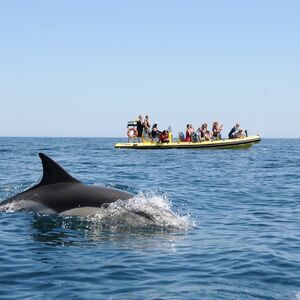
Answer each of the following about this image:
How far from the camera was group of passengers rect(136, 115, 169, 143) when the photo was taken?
142ft

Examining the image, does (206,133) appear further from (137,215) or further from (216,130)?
(137,215)

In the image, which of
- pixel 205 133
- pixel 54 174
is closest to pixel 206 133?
pixel 205 133

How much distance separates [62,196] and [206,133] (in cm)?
3376

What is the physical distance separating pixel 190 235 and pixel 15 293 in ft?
13.9

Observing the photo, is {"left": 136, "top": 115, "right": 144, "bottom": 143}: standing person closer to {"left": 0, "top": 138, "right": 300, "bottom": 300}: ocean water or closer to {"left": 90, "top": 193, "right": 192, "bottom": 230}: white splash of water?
{"left": 0, "top": 138, "right": 300, "bottom": 300}: ocean water

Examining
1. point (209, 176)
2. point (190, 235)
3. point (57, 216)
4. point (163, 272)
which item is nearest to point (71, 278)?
point (163, 272)

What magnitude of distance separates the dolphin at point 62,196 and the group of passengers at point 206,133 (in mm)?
32345

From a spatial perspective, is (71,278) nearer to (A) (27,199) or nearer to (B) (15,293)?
(B) (15,293)

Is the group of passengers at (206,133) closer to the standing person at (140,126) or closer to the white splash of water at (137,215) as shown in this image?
the standing person at (140,126)

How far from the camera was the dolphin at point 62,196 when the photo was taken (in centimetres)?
1151

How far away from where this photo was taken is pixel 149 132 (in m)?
43.8

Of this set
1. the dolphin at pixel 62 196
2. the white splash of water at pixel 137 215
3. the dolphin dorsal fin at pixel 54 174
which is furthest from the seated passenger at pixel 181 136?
the white splash of water at pixel 137 215

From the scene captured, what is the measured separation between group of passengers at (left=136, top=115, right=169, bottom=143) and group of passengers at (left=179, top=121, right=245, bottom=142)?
70.5 inches

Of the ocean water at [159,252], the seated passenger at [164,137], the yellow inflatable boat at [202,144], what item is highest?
the seated passenger at [164,137]
